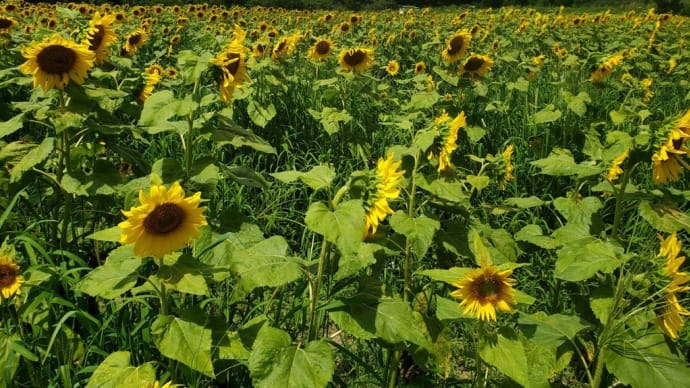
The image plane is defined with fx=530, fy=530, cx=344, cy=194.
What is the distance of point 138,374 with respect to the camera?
1.40 metres

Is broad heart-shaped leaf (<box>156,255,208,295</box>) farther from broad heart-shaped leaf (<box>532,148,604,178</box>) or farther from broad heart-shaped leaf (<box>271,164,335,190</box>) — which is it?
broad heart-shaped leaf (<box>532,148,604,178</box>)

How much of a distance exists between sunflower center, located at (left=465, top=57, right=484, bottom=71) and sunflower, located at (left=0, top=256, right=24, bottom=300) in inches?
117

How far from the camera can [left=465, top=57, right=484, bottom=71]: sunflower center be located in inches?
144

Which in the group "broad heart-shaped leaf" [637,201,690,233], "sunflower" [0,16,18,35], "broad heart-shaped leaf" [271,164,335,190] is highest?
"sunflower" [0,16,18,35]

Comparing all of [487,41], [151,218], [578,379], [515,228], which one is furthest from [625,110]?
[487,41]

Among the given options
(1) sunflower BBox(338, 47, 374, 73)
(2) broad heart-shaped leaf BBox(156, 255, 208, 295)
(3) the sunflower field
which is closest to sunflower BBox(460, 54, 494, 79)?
(3) the sunflower field

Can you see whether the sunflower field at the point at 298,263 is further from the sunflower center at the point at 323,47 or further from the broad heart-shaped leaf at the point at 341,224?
the sunflower center at the point at 323,47

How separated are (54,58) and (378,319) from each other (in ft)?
5.13

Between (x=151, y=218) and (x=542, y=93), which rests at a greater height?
(x=151, y=218)

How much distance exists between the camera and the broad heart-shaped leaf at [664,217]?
1.88 meters

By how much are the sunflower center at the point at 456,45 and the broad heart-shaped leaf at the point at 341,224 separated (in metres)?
2.96

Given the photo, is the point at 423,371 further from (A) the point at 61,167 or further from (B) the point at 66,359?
(A) the point at 61,167

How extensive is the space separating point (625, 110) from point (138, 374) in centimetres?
303

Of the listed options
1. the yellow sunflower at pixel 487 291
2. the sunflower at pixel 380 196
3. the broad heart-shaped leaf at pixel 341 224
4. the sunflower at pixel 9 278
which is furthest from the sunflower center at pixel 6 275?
the yellow sunflower at pixel 487 291
